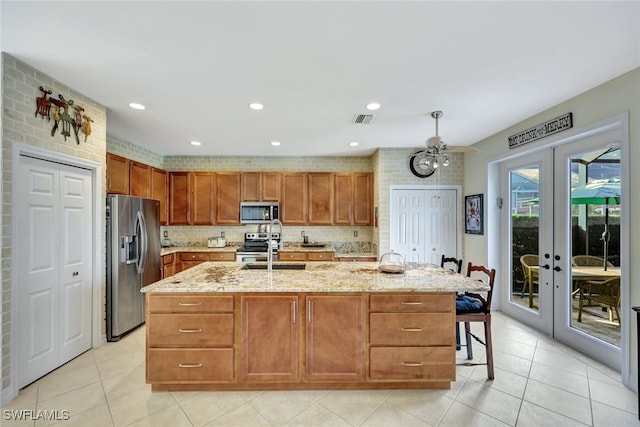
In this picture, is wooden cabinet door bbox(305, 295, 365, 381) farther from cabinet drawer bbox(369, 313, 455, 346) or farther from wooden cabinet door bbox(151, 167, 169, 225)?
wooden cabinet door bbox(151, 167, 169, 225)

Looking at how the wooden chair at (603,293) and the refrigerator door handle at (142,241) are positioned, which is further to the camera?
the refrigerator door handle at (142,241)

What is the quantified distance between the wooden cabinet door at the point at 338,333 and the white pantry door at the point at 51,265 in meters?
2.34

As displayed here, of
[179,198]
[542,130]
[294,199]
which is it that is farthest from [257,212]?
[542,130]

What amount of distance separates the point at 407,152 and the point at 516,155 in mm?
1556

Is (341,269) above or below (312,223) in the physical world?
below

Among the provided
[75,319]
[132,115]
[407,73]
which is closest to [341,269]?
[407,73]

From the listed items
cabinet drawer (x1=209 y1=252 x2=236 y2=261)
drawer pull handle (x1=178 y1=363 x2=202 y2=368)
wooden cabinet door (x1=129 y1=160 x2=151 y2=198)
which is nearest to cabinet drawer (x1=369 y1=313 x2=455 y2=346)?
drawer pull handle (x1=178 y1=363 x2=202 y2=368)

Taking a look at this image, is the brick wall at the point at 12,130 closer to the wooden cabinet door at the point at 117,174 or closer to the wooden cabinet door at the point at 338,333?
the wooden cabinet door at the point at 117,174

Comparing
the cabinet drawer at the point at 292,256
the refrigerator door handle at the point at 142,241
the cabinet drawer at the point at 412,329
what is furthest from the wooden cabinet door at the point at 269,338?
the cabinet drawer at the point at 292,256

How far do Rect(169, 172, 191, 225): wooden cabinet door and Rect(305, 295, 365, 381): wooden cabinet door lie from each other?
3832 mm

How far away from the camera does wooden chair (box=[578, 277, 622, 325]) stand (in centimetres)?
260

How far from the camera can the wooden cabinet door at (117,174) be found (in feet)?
11.8

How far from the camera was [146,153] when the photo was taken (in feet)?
15.7

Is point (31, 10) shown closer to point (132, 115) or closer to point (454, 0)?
point (132, 115)
